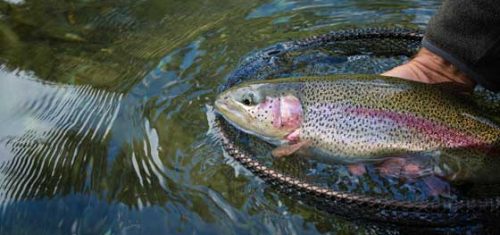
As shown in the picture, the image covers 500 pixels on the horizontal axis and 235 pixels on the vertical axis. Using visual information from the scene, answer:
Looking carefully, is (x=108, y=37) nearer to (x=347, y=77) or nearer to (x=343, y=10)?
(x=343, y=10)

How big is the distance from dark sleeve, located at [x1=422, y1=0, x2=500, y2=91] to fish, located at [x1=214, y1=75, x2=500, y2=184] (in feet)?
0.60

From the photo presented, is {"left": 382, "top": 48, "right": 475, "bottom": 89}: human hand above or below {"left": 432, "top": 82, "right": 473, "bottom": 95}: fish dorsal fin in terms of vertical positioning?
below

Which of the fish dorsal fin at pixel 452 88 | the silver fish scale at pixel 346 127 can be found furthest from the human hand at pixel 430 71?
the silver fish scale at pixel 346 127

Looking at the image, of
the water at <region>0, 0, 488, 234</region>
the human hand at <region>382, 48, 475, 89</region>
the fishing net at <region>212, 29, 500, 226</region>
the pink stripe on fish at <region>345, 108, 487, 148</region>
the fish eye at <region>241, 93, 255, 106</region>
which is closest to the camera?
the fishing net at <region>212, 29, 500, 226</region>

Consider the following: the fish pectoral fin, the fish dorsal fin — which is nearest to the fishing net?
the fish pectoral fin

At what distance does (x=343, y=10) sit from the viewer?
12.3ft

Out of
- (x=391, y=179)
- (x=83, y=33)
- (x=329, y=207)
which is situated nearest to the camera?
(x=329, y=207)

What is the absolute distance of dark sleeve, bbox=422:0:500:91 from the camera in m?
2.31

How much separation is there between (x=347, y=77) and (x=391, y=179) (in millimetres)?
469

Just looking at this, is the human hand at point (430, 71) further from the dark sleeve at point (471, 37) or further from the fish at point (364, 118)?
the fish at point (364, 118)

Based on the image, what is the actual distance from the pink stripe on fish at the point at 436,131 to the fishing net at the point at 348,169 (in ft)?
0.31

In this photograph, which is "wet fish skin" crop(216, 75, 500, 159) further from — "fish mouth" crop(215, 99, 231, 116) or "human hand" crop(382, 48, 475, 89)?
"human hand" crop(382, 48, 475, 89)

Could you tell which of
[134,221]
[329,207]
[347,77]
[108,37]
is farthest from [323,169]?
[108,37]

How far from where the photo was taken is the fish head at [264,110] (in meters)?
2.40
